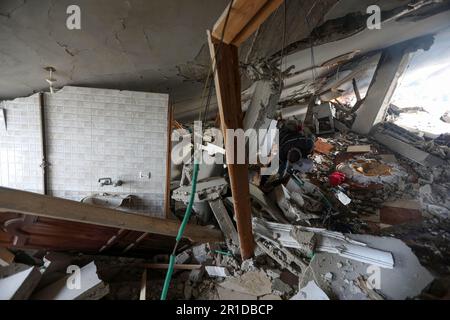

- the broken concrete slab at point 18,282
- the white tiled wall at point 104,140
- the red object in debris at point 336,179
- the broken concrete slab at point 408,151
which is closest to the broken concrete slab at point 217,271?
the white tiled wall at point 104,140

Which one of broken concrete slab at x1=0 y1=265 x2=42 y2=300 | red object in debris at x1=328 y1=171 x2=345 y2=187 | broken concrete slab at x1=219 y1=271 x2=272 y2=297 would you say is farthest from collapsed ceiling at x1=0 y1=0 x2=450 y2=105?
red object in debris at x1=328 y1=171 x2=345 y2=187

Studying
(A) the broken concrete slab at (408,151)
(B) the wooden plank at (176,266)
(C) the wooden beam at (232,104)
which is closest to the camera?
(C) the wooden beam at (232,104)

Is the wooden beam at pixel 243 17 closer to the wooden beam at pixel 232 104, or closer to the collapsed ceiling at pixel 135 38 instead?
the wooden beam at pixel 232 104

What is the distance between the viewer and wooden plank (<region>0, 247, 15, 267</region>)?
1884 mm

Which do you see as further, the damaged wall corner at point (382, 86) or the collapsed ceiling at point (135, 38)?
the damaged wall corner at point (382, 86)

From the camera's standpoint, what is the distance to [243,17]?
3.90 ft

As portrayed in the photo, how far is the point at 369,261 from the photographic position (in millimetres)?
1958

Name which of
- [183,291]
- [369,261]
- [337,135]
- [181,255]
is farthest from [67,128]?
[337,135]

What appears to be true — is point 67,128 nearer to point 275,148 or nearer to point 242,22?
point 242,22

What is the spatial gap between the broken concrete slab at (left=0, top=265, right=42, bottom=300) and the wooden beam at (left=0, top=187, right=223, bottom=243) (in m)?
0.48

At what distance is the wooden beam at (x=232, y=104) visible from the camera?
57.3 inches

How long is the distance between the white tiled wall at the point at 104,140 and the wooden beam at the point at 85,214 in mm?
581

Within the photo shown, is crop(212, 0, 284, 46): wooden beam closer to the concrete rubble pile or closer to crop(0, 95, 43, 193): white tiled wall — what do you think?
the concrete rubble pile

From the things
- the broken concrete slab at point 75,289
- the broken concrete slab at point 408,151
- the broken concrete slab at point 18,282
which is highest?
the broken concrete slab at point 408,151
